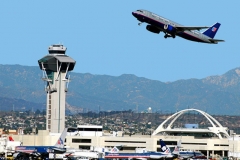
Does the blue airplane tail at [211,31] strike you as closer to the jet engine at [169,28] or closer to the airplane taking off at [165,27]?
the airplane taking off at [165,27]

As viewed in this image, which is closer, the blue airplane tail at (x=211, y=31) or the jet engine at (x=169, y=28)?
the jet engine at (x=169, y=28)

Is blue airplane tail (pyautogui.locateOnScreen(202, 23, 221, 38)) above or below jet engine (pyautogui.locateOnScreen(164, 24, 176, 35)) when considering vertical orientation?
above

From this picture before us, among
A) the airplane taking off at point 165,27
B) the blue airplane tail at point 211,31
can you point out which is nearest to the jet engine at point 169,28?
the airplane taking off at point 165,27

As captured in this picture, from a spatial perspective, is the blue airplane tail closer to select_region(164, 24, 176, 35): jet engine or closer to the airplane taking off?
the airplane taking off

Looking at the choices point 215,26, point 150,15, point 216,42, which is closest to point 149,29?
point 150,15

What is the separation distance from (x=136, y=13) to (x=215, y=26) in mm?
27146

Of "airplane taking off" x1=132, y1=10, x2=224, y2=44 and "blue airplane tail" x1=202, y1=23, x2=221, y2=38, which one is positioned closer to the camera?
"airplane taking off" x1=132, y1=10, x2=224, y2=44

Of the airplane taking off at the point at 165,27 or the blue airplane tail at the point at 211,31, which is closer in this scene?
the airplane taking off at the point at 165,27

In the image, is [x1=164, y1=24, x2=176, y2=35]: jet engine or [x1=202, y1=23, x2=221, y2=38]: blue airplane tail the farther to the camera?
[x1=202, y1=23, x2=221, y2=38]: blue airplane tail

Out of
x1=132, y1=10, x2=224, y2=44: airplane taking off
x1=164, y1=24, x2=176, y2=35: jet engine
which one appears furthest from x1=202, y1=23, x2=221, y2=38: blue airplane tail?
x1=164, y1=24, x2=176, y2=35: jet engine

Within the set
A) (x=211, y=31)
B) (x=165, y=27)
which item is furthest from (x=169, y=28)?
(x=211, y=31)

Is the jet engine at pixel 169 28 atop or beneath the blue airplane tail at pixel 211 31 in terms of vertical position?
beneath

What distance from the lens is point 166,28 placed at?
6373 inches

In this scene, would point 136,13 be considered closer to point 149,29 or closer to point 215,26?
point 149,29
